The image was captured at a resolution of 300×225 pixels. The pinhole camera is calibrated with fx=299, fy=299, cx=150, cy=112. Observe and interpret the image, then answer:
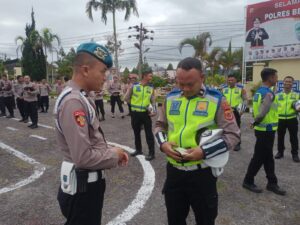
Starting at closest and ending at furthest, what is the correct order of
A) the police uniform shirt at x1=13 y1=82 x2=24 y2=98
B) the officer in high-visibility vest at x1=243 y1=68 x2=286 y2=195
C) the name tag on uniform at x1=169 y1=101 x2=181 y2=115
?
the name tag on uniform at x1=169 y1=101 x2=181 y2=115
the officer in high-visibility vest at x1=243 y1=68 x2=286 y2=195
the police uniform shirt at x1=13 y1=82 x2=24 y2=98

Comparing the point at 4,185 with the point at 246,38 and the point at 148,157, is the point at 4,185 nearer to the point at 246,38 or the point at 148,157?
the point at 148,157

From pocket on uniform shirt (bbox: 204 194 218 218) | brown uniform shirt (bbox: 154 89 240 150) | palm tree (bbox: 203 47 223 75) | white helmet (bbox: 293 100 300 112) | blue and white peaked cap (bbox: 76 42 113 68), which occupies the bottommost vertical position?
pocket on uniform shirt (bbox: 204 194 218 218)

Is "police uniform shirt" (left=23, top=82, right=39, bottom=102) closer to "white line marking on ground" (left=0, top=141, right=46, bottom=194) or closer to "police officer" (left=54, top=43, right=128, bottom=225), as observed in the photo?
"white line marking on ground" (left=0, top=141, right=46, bottom=194)

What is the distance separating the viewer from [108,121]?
12195mm

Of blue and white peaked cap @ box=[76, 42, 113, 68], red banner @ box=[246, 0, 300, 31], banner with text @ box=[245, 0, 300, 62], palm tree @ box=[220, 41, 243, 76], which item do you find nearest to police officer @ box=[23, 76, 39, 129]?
blue and white peaked cap @ box=[76, 42, 113, 68]

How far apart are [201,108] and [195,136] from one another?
0.24 metres

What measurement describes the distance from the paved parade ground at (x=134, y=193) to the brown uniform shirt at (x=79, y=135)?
1.94 meters

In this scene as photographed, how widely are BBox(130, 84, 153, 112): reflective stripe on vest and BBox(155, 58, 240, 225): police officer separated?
4.07m

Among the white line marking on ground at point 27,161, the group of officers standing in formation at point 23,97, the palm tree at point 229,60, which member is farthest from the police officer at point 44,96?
the palm tree at point 229,60

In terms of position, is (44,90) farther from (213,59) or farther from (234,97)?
(213,59)

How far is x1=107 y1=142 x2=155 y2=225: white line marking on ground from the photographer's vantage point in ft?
12.3

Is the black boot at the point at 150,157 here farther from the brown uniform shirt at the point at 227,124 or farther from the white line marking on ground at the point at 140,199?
the brown uniform shirt at the point at 227,124

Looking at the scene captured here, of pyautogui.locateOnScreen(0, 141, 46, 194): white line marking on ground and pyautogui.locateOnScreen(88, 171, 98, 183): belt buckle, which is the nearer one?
pyautogui.locateOnScreen(88, 171, 98, 183): belt buckle

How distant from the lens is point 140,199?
4.34 m
